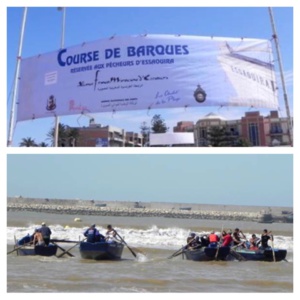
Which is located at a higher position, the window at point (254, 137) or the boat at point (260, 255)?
the window at point (254, 137)

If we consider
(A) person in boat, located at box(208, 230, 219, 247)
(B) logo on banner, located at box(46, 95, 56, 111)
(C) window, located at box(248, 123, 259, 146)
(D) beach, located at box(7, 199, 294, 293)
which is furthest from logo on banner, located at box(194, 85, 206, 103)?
(A) person in boat, located at box(208, 230, 219, 247)

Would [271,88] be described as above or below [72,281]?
above

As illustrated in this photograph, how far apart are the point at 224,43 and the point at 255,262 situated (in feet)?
19.6

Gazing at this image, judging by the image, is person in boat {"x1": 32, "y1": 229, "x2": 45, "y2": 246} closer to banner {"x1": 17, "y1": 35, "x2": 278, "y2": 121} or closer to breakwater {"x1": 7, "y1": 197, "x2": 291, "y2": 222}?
banner {"x1": 17, "y1": 35, "x2": 278, "y2": 121}

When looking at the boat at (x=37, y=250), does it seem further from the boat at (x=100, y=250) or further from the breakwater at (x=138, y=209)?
the breakwater at (x=138, y=209)

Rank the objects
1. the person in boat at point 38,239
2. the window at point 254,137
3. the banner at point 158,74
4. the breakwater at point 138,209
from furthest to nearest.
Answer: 1. the breakwater at point 138,209
2. the person in boat at point 38,239
3. the window at point 254,137
4. the banner at point 158,74

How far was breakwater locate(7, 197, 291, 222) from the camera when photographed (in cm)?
4034

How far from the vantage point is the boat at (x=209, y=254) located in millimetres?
12523

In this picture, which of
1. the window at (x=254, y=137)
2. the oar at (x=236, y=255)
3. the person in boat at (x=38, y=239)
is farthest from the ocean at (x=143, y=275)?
the window at (x=254, y=137)

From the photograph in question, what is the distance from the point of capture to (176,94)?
30.4ft

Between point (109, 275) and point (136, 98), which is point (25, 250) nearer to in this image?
point (109, 275)


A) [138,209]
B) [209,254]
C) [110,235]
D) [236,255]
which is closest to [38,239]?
[110,235]

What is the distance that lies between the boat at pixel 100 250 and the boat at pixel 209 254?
1923 mm
